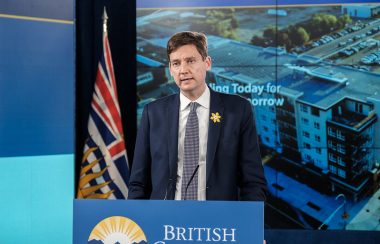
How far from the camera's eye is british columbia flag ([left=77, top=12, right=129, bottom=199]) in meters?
4.75

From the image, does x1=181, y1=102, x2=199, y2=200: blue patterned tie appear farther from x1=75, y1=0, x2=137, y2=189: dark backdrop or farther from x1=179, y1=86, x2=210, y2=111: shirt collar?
x1=75, y1=0, x2=137, y2=189: dark backdrop

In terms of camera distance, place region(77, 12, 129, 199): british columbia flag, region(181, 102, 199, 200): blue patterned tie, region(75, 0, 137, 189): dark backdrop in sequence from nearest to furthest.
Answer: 1. region(181, 102, 199, 200): blue patterned tie
2. region(77, 12, 129, 199): british columbia flag
3. region(75, 0, 137, 189): dark backdrop

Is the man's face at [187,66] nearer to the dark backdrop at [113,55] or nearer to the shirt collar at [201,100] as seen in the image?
the shirt collar at [201,100]

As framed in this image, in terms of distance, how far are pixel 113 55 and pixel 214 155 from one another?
10.6ft

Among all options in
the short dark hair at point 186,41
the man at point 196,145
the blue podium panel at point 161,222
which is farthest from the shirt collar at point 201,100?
the blue podium panel at point 161,222

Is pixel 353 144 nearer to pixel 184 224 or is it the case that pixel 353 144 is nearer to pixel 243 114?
pixel 243 114

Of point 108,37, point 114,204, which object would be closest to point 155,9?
point 108,37

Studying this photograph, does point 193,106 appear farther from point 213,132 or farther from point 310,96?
point 310,96

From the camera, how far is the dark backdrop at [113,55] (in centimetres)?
491

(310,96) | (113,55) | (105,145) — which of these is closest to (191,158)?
(105,145)

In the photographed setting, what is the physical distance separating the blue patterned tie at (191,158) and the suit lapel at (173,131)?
0.04 m

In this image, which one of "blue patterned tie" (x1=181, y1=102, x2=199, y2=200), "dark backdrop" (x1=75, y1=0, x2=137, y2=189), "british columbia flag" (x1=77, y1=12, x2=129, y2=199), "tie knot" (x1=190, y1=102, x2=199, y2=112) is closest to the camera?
"blue patterned tie" (x1=181, y1=102, x2=199, y2=200)

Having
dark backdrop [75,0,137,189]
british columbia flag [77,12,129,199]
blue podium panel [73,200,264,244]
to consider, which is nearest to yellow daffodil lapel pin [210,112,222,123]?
blue podium panel [73,200,264,244]

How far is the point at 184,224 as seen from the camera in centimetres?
154
